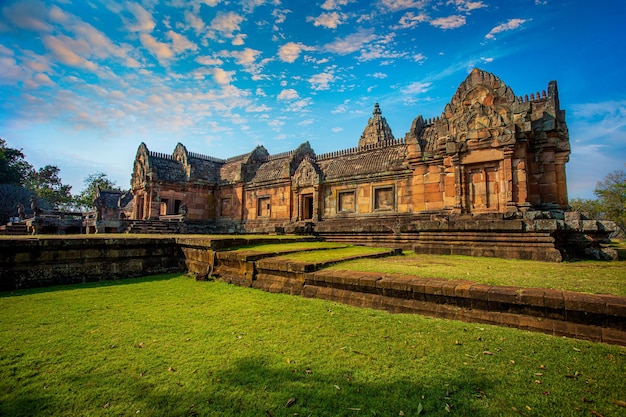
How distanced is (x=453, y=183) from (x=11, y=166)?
175 ft

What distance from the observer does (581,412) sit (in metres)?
1.96

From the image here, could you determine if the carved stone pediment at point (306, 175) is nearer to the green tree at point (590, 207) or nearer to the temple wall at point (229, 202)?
the temple wall at point (229, 202)

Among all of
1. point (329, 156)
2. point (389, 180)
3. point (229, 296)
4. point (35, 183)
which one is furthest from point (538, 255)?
point (35, 183)

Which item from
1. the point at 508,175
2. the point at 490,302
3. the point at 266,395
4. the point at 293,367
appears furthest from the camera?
the point at 508,175

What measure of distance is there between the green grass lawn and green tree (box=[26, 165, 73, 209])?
57.0 m

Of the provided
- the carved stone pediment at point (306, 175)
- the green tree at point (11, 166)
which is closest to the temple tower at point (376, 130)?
the carved stone pediment at point (306, 175)

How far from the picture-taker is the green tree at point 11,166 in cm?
3791

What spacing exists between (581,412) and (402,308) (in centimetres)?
210

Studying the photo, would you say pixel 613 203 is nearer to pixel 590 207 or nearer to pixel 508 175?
pixel 590 207

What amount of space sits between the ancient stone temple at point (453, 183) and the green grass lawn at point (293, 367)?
5.62 meters

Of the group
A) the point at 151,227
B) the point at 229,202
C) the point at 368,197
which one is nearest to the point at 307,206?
the point at 368,197

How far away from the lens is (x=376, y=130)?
93.2 ft

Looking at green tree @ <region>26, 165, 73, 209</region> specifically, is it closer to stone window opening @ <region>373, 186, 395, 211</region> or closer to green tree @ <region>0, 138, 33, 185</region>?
green tree @ <region>0, 138, 33, 185</region>

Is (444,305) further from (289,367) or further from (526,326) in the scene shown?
(289,367)
